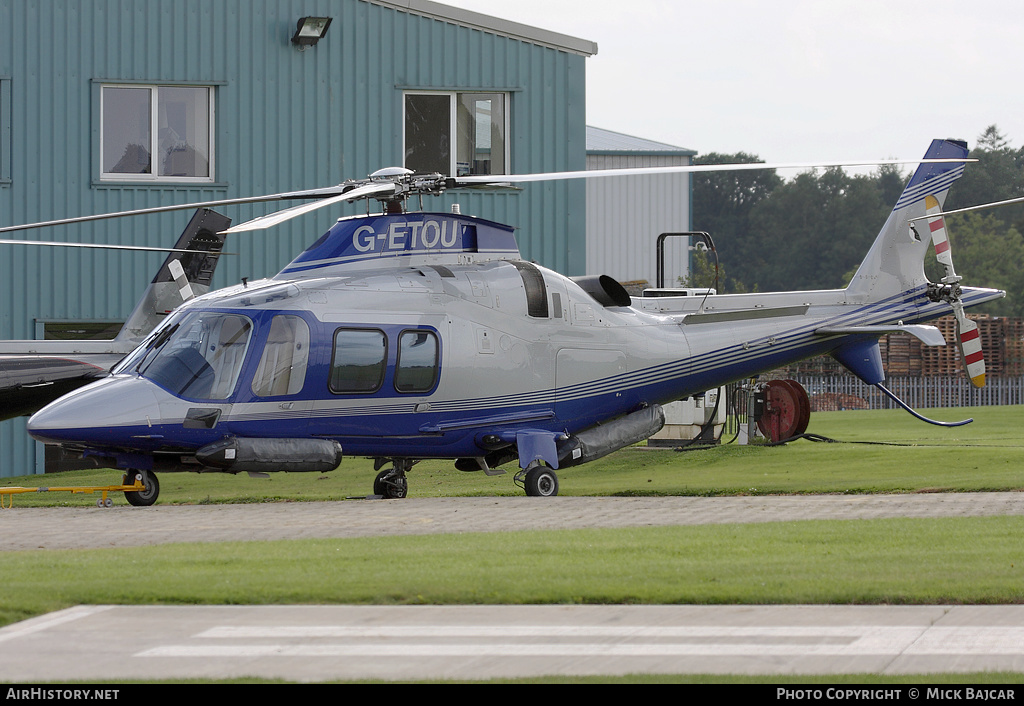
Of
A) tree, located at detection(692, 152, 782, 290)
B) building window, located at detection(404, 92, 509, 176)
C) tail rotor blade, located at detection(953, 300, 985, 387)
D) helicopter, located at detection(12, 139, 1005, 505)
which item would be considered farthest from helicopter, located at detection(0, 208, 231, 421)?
tree, located at detection(692, 152, 782, 290)

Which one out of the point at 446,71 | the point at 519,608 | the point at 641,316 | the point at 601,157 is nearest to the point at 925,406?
the point at 601,157

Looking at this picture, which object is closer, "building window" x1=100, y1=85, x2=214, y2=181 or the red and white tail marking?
the red and white tail marking

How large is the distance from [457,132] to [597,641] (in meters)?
19.0

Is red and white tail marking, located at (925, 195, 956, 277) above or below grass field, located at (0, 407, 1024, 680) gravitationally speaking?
above

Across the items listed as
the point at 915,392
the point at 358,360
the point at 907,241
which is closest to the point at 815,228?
the point at 915,392

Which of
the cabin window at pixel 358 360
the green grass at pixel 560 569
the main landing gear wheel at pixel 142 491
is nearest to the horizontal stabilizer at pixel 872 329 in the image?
the cabin window at pixel 358 360

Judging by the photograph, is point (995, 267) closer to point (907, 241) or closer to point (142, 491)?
point (907, 241)

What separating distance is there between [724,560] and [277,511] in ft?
19.3

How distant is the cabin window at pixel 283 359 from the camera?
45.8 ft

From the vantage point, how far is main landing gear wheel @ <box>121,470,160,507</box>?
47.6ft

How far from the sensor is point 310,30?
2355 centimetres

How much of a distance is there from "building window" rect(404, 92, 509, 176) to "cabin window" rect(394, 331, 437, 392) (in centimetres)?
1012

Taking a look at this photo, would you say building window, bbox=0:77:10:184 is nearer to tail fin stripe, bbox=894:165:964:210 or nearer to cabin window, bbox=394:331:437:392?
cabin window, bbox=394:331:437:392

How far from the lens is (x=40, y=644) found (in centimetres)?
640
